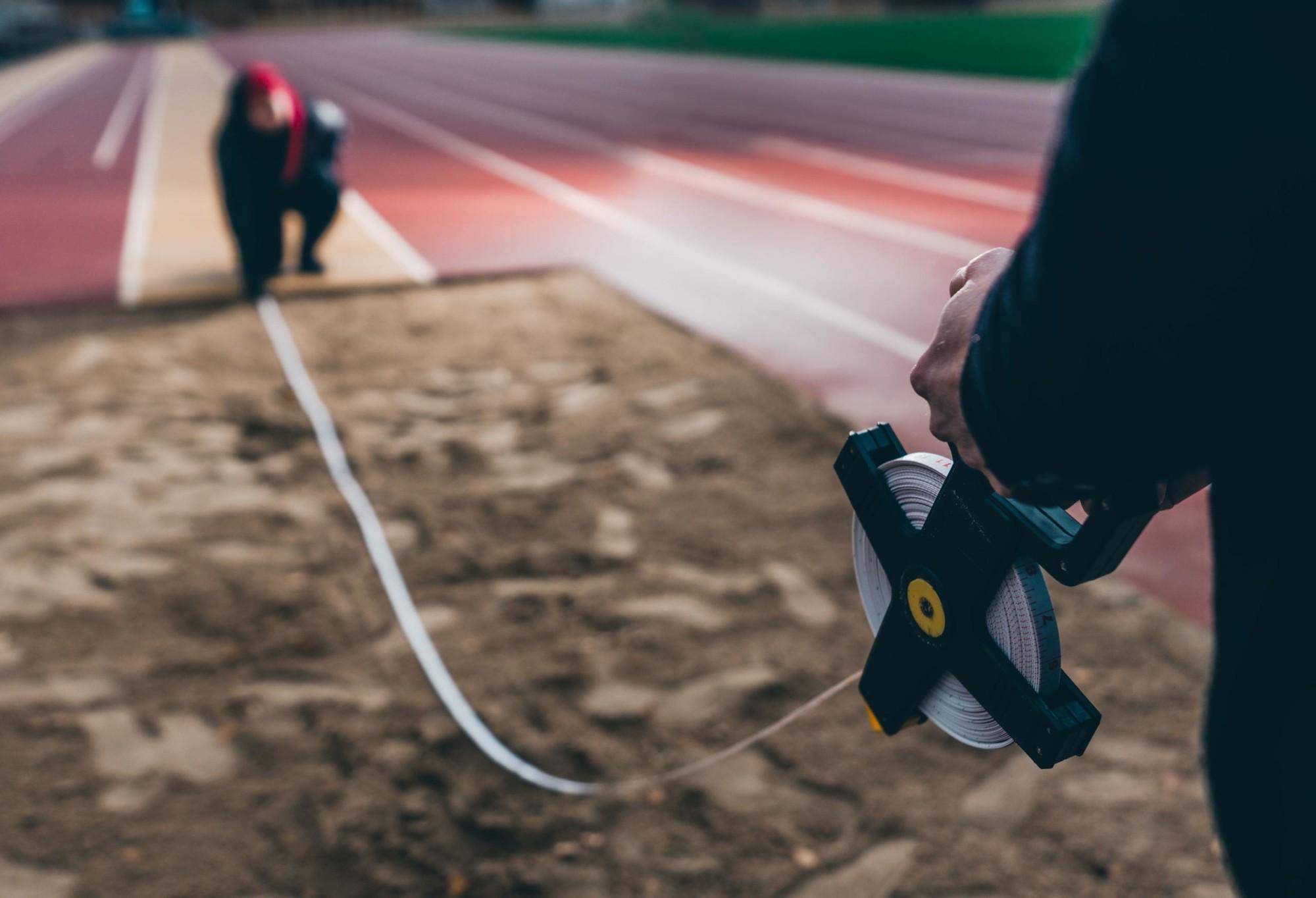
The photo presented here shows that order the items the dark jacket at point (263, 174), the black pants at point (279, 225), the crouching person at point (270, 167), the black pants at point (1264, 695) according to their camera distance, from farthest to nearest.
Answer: the black pants at point (279, 225), the dark jacket at point (263, 174), the crouching person at point (270, 167), the black pants at point (1264, 695)

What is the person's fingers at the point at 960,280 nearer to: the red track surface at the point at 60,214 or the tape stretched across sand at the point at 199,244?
the tape stretched across sand at the point at 199,244

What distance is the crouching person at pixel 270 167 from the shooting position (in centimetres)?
633

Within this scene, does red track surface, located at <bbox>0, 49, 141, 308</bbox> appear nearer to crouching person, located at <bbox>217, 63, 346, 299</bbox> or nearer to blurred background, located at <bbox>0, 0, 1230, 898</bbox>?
blurred background, located at <bbox>0, 0, 1230, 898</bbox>

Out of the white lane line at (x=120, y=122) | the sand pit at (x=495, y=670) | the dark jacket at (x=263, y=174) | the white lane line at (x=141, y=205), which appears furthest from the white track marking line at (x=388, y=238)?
the white lane line at (x=120, y=122)

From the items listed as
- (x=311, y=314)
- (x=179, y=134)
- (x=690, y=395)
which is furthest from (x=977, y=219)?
(x=179, y=134)

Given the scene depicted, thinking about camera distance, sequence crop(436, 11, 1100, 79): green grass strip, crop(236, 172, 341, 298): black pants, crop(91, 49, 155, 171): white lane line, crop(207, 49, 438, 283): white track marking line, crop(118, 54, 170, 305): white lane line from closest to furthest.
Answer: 1. crop(236, 172, 341, 298): black pants
2. crop(118, 54, 170, 305): white lane line
3. crop(207, 49, 438, 283): white track marking line
4. crop(91, 49, 155, 171): white lane line
5. crop(436, 11, 1100, 79): green grass strip

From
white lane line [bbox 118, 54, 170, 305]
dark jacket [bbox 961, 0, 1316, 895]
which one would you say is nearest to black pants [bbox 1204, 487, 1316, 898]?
dark jacket [bbox 961, 0, 1316, 895]

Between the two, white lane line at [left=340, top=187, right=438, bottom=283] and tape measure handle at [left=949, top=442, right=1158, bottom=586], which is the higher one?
tape measure handle at [left=949, top=442, right=1158, bottom=586]

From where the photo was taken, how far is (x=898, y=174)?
1160 cm

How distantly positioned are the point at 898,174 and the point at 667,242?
13.5 feet

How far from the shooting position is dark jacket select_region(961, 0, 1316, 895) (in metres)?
0.71

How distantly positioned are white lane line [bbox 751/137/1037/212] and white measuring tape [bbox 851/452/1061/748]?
28.8 ft

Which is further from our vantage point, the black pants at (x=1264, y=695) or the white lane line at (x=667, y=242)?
the white lane line at (x=667, y=242)

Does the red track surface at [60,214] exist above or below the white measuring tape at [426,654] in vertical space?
above
